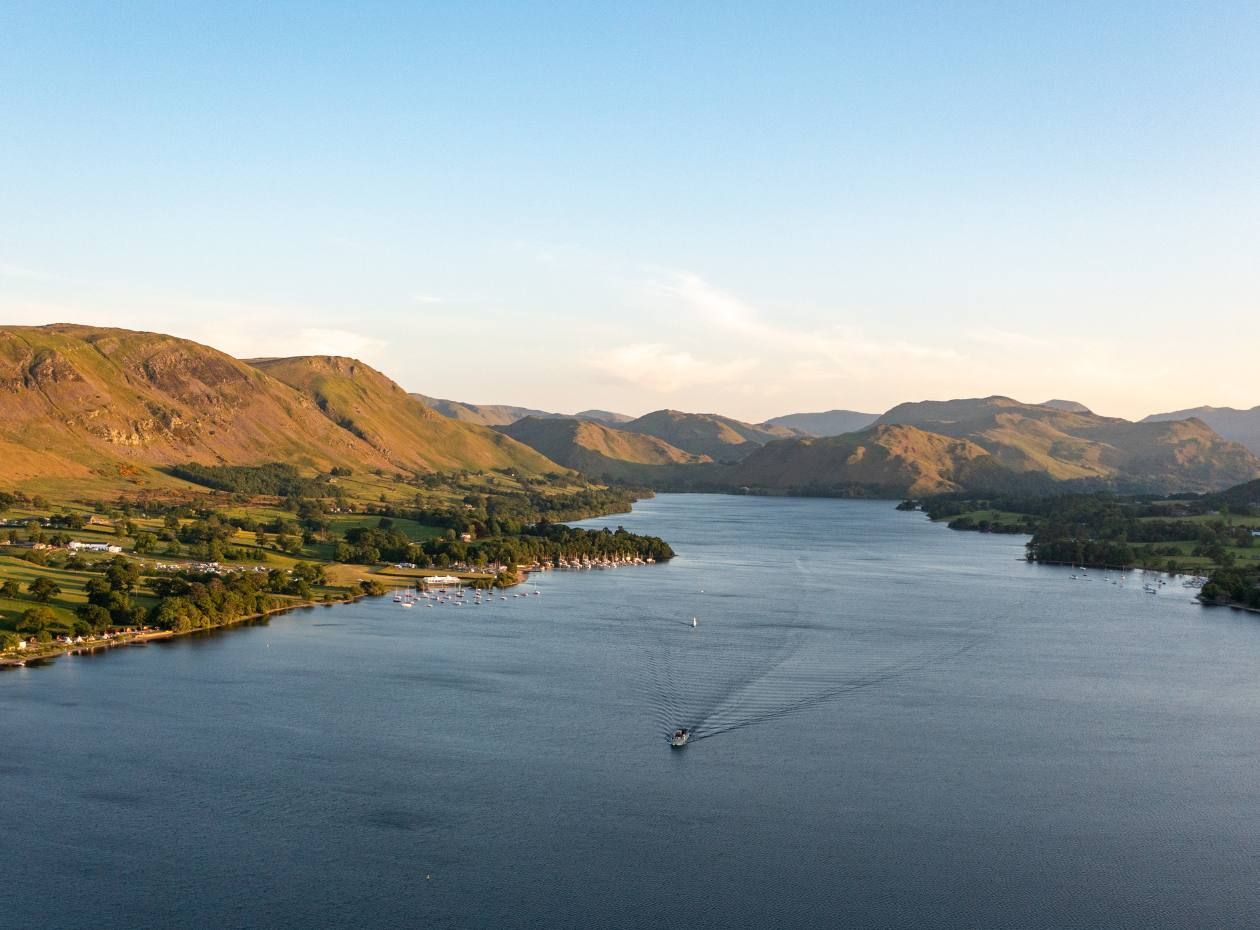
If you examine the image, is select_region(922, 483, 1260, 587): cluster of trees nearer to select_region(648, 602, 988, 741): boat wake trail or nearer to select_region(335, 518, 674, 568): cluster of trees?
select_region(335, 518, 674, 568): cluster of trees

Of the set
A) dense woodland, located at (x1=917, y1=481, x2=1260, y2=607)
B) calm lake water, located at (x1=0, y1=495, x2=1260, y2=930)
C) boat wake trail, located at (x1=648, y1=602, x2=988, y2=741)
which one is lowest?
calm lake water, located at (x1=0, y1=495, x2=1260, y2=930)

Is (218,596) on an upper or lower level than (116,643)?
upper


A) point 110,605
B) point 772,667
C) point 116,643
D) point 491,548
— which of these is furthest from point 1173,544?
point 116,643

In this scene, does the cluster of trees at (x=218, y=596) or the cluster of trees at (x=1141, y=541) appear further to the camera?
the cluster of trees at (x=1141, y=541)

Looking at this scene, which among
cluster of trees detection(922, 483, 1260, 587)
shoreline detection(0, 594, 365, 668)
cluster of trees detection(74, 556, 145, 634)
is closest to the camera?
shoreline detection(0, 594, 365, 668)

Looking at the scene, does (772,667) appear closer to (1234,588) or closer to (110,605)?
(110,605)

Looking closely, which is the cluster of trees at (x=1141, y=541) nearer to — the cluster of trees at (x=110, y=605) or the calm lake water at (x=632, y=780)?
the calm lake water at (x=632, y=780)

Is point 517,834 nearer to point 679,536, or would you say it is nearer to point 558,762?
point 558,762

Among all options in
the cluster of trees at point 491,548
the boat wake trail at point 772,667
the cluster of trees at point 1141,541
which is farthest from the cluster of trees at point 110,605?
the cluster of trees at point 1141,541

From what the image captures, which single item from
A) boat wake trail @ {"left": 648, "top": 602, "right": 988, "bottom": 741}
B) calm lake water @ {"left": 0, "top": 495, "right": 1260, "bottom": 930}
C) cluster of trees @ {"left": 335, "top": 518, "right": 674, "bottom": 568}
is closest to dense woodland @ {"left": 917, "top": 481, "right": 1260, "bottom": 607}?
calm lake water @ {"left": 0, "top": 495, "right": 1260, "bottom": 930}

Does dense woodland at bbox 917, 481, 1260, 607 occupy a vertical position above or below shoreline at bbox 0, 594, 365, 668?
above
